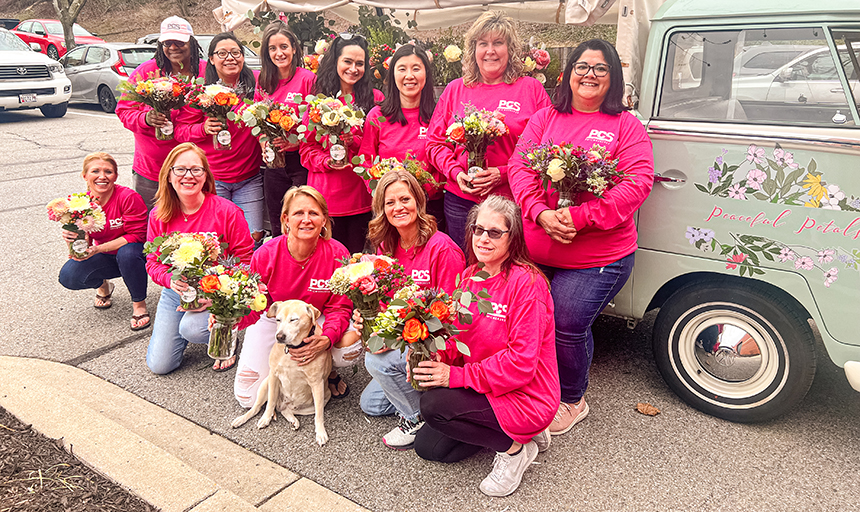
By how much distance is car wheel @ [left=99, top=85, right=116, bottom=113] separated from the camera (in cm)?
1633

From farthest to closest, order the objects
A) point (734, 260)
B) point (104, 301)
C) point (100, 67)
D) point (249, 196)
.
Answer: point (100, 67) → point (104, 301) → point (249, 196) → point (734, 260)

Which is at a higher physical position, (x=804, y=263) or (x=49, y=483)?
(x=804, y=263)

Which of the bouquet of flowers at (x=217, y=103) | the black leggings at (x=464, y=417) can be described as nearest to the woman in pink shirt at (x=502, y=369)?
the black leggings at (x=464, y=417)

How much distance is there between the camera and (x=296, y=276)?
160 inches

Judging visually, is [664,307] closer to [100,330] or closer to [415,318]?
[415,318]

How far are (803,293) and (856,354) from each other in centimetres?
40

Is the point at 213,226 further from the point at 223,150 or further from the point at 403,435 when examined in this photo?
the point at 403,435

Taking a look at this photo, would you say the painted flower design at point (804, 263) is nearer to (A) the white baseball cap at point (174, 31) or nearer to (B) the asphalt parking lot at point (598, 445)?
(B) the asphalt parking lot at point (598, 445)

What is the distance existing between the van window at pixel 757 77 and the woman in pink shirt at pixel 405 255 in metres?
1.49

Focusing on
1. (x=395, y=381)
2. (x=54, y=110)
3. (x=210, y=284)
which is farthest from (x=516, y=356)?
(x=54, y=110)

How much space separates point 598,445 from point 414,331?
1.40m

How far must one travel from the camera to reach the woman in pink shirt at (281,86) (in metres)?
4.86

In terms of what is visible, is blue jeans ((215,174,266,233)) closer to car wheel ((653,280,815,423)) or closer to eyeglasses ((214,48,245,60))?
eyeglasses ((214,48,245,60))

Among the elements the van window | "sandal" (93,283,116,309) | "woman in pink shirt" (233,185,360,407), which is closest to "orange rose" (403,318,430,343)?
"woman in pink shirt" (233,185,360,407)
